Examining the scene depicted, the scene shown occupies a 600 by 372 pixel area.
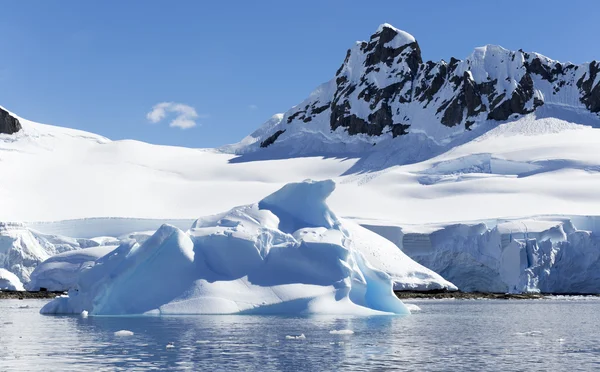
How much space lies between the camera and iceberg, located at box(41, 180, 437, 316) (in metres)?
27.0

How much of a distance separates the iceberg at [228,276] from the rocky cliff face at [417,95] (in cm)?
8821

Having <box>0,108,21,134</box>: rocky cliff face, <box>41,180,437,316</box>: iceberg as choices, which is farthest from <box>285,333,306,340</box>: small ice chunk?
<box>0,108,21,134</box>: rocky cliff face

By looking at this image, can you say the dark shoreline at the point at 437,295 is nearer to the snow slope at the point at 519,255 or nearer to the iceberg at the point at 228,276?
the snow slope at the point at 519,255

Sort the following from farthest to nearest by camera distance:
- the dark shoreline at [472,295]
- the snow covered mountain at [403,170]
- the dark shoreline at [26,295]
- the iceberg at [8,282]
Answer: the snow covered mountain at [403,170]
the iceberg at [8,282]
the dark shoreline at [472,295]
the dark shoreline at [26,295]

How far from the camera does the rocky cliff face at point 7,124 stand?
109625mm

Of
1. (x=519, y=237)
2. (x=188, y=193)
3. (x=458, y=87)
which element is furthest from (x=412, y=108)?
(x=519, y=237)

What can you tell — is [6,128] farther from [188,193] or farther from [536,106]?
[536,106]

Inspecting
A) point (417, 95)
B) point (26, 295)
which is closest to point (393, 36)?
point (417, 95)

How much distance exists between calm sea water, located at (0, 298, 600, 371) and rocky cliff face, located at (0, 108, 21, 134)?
85.3m

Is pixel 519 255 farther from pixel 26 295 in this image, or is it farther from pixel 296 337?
pixel 296 337

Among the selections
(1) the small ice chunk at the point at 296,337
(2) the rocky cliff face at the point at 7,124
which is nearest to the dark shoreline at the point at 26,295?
(1) the small ice chunk at the point at 296,337

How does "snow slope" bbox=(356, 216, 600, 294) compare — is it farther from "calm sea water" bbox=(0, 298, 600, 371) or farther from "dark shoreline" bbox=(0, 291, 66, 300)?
"calm sea water" bbox=(0, 298, 600, 371)

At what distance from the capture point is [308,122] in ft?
436

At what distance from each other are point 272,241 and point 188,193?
66.8m
